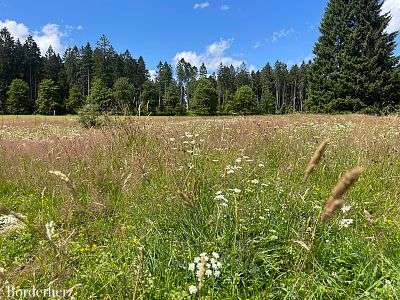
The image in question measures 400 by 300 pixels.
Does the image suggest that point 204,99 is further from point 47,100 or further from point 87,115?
point 87,115

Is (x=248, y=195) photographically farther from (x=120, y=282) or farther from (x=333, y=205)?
(x=333, y=205)

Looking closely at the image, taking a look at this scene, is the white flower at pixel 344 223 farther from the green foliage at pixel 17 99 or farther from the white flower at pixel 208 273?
the green foliage at pixel 17 99

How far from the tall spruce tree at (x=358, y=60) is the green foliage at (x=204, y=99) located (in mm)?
41890

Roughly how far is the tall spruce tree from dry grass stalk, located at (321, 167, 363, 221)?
39.9 meters

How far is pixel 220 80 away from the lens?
112 meters

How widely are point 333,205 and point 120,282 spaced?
152cm

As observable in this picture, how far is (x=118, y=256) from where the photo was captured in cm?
303

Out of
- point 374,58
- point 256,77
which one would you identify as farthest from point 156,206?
point 256,77

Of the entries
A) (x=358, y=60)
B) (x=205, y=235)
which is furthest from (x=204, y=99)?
(x=205, y=235)

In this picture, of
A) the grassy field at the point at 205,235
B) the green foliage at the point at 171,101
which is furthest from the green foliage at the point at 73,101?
the grassy field at the point at 205,235

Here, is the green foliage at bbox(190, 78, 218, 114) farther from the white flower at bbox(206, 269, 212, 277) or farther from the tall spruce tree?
the white flower at bbox(206, 269, 212, 277)

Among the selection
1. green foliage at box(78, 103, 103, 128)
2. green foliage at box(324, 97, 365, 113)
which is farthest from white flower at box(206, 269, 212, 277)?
green foliage at box(324, 97, 365, 113)

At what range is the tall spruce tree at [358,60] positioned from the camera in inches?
A: 1513

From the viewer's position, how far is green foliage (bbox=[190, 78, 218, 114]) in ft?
265
